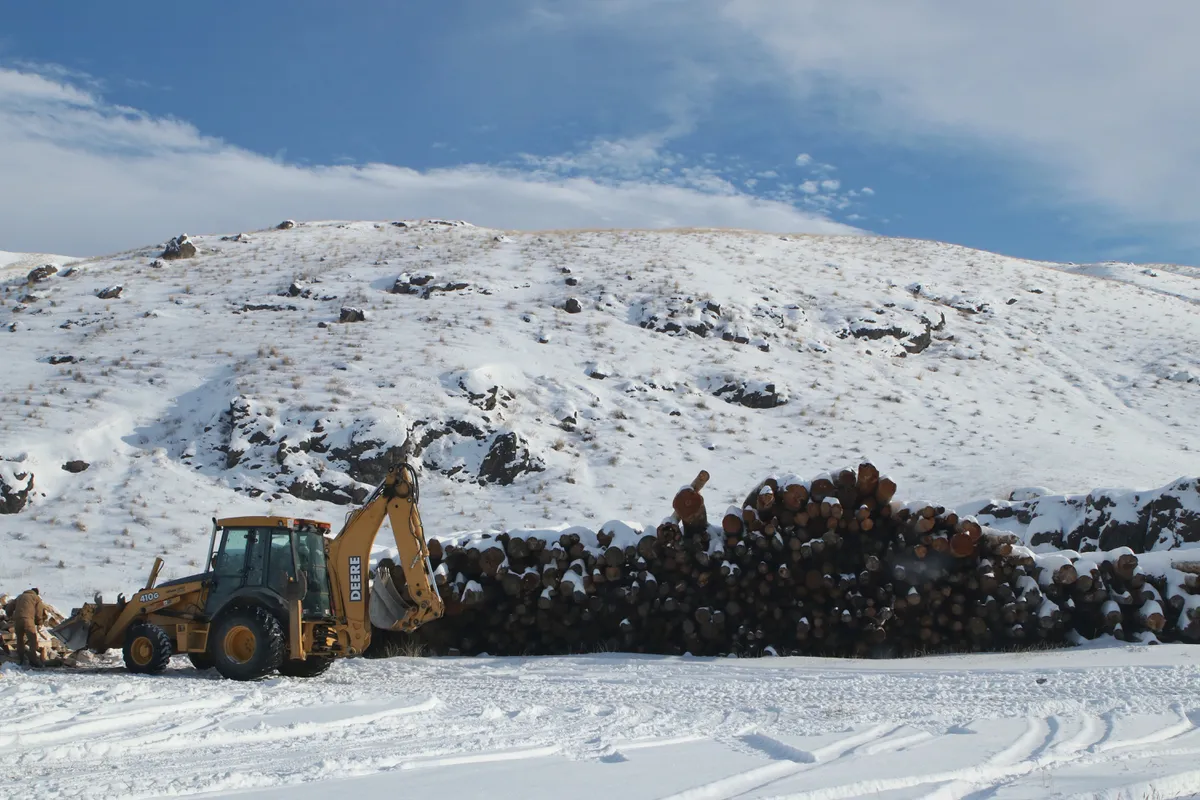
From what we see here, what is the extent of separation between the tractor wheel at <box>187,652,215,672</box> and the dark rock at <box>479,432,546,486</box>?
10117 millimetres

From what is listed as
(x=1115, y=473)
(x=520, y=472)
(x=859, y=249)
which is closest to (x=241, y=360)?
(x=520, y=472)

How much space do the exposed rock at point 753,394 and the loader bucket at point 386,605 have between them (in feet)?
54.5

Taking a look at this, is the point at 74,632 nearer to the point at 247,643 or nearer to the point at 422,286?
the point at 247,643

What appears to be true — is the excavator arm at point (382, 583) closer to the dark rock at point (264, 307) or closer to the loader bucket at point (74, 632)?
the loader bucket at point (74, 632)

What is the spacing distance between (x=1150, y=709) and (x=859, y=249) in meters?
39.7

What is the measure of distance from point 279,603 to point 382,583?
1.19m

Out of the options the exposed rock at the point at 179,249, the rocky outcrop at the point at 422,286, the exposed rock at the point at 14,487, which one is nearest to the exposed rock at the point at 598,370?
the rocky outcrop at the point at 422,286

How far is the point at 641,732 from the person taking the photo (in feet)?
21.4

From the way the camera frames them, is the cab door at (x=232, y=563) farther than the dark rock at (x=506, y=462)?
No

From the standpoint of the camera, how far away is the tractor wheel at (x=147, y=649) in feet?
34.6

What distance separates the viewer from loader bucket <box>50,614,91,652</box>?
1108 centimetres

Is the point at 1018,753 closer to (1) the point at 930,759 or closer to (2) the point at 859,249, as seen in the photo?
(1) the point at 930,759

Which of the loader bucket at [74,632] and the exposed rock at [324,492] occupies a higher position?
the exposed rock at [324,492]

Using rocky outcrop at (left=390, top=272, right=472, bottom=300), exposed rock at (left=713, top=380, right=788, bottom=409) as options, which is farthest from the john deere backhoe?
rocky outcrop at (left=390, top=272, right=472, bottom=300)
